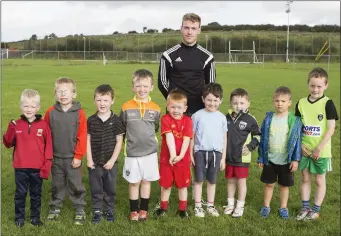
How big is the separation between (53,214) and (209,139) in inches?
79.4

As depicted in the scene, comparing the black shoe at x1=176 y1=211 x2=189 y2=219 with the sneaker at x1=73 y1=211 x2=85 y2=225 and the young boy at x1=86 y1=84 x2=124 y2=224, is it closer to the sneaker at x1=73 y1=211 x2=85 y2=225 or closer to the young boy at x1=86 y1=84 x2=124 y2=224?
the young boy at x1=86 y1=84 x2=124 y2=224

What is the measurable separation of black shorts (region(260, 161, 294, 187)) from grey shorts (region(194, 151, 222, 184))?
61 centimetres

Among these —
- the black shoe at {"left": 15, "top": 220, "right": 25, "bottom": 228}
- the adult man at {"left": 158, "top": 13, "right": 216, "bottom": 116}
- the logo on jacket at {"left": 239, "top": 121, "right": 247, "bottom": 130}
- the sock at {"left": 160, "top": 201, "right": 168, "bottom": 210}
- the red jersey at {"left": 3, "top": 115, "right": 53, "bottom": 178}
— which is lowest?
the black shoe at {"left": 15, "top": 220, "right": 25, "bottom": 228}

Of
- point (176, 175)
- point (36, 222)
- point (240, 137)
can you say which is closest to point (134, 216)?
point (176, 175)

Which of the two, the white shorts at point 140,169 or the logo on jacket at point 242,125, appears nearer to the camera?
the white shorts at point 140,169

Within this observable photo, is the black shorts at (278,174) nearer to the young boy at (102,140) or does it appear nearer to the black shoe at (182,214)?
the black shoe at (182,214)

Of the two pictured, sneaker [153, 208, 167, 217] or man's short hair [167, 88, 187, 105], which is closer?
man's short hair [167, 88, 187, 105]

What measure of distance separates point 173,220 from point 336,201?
2352 mm

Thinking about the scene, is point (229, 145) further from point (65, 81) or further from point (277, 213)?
point (65, 81)

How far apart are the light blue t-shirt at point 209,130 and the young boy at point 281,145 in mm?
515

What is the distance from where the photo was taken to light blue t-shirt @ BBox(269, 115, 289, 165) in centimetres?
513

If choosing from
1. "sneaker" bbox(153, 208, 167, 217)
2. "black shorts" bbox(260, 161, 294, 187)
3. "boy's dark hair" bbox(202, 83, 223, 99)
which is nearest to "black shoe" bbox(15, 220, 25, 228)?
"sneaker" bbox(153, 208, 167, 217)

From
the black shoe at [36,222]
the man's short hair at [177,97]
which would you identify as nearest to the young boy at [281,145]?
the man's short hair at [177,97]

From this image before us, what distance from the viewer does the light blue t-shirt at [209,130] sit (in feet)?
16.7
